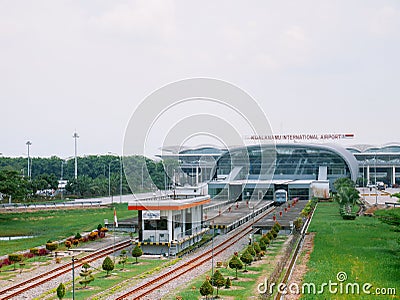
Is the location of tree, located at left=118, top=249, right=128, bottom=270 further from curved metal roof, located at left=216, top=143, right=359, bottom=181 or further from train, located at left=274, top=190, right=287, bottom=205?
curved metal roof, located at left=216, top=143, right=359, bottom=181

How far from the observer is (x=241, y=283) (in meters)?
17.7

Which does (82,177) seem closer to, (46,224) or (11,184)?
(11,184)

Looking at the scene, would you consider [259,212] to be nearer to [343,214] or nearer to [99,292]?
[343,214]

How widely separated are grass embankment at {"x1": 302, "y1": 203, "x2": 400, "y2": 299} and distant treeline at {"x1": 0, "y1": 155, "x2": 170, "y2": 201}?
1298 cm

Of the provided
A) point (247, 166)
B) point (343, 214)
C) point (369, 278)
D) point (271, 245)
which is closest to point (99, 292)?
point (369, 278)

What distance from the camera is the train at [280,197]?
56.0m

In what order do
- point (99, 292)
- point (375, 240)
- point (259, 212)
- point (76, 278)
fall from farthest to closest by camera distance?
point (259, 212) → point (375, 240) → point (76, 278) → point (99, 292)

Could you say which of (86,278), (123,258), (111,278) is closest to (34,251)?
(123,258)

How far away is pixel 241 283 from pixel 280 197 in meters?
39.4

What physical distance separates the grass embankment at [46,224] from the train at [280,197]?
1665 centimetres

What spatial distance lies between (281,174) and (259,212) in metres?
30.3

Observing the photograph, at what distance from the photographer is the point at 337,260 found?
20.4 metres

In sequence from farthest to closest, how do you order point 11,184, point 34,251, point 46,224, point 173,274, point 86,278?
point 11,184
point 46,224
point 34,251
point 173,274
point 86,278

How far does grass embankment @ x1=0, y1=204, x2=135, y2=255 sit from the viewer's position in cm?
2844
